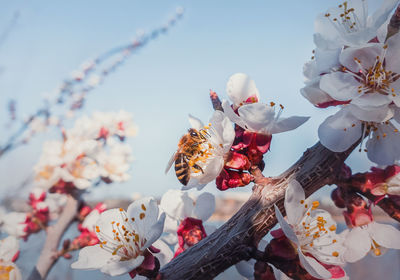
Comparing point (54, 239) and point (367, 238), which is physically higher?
point (54, 239)

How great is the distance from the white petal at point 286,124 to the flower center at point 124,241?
0.27m

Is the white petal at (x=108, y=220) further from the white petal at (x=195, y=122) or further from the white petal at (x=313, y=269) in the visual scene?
the white petal at (x=313, y=269)

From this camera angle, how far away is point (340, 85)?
489 millimetres

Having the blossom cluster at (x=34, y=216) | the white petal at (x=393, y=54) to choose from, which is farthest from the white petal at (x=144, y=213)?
the blossom cluster at (x=34, y=216)

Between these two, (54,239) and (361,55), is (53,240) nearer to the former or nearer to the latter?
(54,239)

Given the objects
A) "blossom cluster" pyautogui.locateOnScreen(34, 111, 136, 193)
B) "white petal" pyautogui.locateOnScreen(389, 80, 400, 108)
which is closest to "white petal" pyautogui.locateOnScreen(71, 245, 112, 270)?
"white petal" pyautogui.locateOnScreen(389, 80, 400, 108)

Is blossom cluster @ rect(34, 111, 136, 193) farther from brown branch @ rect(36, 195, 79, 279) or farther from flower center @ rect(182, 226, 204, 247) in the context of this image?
flower center @ rect(182, 226, 204, 247)

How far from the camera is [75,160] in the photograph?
4.12 feet

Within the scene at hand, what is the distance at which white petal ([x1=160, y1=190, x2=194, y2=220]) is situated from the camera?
695 millimetres

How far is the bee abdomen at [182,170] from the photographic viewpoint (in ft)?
2.05

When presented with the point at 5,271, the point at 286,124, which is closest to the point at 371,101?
the point at 286,124

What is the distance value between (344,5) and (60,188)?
113 centimetres

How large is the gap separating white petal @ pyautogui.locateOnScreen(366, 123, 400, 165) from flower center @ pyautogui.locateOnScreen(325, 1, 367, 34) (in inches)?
7.4

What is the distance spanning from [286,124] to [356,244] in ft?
1.02
